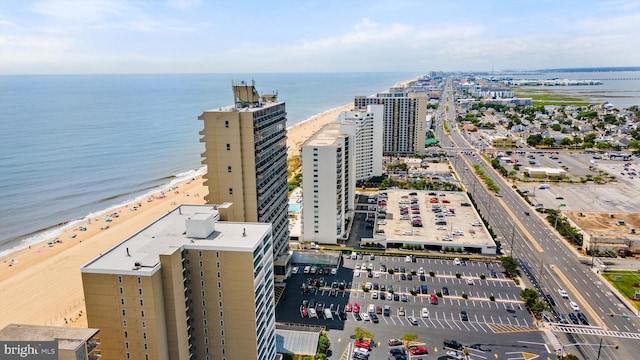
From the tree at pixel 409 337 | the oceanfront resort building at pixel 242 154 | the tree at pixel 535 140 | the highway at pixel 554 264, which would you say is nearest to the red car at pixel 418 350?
the tree at pixel 409 337

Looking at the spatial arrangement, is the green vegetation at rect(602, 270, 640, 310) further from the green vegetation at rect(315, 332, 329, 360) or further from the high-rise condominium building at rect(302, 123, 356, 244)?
the high-rise condominium building at rect(302, 123, 356, 244)

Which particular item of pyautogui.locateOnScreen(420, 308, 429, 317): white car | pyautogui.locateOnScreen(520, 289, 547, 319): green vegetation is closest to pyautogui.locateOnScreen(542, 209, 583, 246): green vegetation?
pyautogui.locateOnScreen(520, 289, 547, 319): green vegetation

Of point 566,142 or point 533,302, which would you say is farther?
point 566,142

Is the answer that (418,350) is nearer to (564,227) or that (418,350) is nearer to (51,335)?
(51,335)

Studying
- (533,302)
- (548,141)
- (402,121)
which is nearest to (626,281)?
(533,302)

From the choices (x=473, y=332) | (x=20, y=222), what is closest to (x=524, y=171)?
(x=473, y=332)

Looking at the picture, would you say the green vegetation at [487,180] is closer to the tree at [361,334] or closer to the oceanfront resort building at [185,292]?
the tree at [361,334]

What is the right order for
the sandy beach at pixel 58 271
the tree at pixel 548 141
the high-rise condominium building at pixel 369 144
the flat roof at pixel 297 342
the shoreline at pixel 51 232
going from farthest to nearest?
the tree at pixel 548 141, the high-rise condominium building at pixel 369 144, the shoreline at pixel 51 232, the sandy beach at pixel 58 271, the flat roof at pixel 297 342
